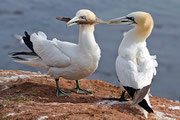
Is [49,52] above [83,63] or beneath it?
above

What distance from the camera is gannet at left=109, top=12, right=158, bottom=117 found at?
567 cm

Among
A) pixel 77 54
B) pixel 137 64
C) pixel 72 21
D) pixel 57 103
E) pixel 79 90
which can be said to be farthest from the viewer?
pixel 79 90

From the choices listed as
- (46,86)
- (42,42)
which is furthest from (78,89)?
(42,42)

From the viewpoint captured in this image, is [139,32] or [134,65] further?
[139,32]

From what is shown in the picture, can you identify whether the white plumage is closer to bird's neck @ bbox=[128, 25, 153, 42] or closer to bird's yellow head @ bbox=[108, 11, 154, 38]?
bird's neck @ bbox=[128, 25, 153, 42]

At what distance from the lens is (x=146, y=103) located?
5.64 m

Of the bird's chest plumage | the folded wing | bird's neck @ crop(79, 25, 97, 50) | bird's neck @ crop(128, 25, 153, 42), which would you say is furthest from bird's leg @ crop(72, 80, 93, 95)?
bird's neck @ crop(128, 25, 153, 42)

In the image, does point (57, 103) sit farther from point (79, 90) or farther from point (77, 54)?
point (79, 90)

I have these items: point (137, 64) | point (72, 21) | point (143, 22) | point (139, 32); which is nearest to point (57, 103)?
point (137, 64)

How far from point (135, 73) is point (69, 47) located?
1.80 meters

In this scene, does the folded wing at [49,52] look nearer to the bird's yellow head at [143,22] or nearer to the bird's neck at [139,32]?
the bird's neck at [139,32]

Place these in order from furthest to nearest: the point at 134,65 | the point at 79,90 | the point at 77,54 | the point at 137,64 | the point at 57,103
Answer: the point at 79,90 → the point at 77,54 → the point at 137,64 → the point at 134,65 → the point at 57,103

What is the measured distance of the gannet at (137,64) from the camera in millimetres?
5674

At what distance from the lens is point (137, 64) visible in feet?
19.7
